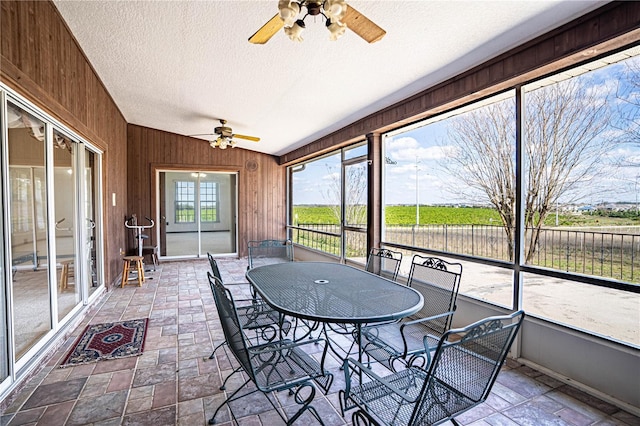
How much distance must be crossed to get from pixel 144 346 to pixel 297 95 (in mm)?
3334

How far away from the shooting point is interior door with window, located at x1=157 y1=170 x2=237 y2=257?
7.71 meters

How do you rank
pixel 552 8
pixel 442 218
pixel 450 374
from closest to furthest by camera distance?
pixel 450 374 < pixel 552 8 < pixel 442 218

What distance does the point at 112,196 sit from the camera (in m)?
5.32

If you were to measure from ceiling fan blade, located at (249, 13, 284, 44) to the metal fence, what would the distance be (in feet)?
8.57

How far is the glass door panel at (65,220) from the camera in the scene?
3.19 metres

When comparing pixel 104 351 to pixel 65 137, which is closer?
pixel 104 351

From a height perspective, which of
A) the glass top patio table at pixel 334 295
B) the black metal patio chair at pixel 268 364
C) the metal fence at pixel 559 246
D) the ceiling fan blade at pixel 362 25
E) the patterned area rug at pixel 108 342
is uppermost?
the ceiling fan blade at pixel 362 25

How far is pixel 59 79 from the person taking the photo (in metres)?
2.97

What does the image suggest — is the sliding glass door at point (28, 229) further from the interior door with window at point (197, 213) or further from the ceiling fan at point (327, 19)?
the interior door with window at point (197, 213)

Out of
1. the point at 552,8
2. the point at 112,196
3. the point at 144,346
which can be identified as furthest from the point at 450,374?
the point at 112,196

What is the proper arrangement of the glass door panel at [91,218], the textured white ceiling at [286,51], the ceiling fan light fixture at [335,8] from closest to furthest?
the ceiling fan light fixture at [335,8], the textured white ceiling at [286,51], the glass door panel at [91,218]

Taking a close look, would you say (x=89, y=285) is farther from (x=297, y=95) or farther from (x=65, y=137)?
(x=297, y=95)

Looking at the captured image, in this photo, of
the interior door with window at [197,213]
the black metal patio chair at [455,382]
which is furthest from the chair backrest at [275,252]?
the interior door with window at [197,213]

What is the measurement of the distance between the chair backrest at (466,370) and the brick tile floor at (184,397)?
72 cm
